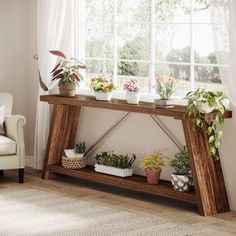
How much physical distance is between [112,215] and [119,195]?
0.72 metres

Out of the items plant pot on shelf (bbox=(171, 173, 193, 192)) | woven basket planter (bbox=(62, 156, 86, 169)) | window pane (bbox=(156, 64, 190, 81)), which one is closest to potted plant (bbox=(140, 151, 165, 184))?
plant pot on shelf (bbox=(171, 173, 193, 192))

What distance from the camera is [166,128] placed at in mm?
6270

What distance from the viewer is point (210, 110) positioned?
5.57 m

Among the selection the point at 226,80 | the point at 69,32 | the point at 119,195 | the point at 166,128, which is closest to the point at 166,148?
the point at 166,128

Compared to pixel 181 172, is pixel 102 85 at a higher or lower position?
higher

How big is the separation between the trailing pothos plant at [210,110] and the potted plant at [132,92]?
24.5 inches

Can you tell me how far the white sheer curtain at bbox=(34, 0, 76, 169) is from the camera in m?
6.97

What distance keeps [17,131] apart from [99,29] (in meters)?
1.27

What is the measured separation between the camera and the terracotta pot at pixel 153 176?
20.0 ft

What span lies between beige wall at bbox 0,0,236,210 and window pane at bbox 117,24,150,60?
557 mm

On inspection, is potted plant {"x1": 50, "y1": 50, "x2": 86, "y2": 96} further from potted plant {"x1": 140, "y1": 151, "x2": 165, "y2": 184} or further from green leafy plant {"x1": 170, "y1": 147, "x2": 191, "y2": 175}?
green leafy plant {"x1": 170, "y1": 147, "x2": 191, "y2": 175}

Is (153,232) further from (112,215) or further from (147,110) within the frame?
(147,110)

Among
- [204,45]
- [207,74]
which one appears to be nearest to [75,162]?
[207,74]

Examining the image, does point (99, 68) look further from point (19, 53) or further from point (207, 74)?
point (207, 74)
